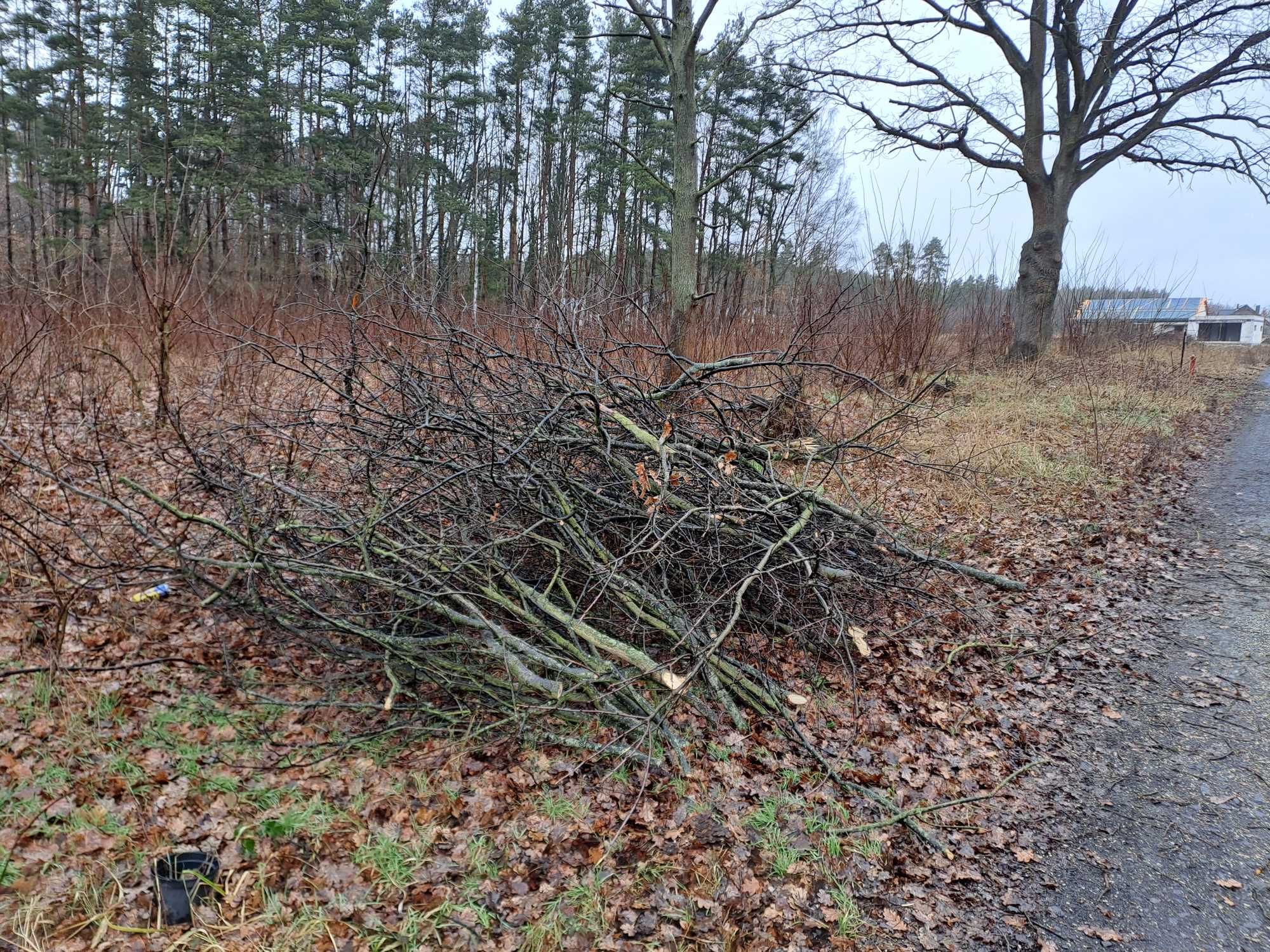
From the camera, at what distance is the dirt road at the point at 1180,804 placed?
2.47 m

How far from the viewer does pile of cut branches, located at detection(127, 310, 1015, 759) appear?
351cm

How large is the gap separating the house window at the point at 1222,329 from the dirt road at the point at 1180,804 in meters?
50.4

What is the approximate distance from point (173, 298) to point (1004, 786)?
22.5 feet

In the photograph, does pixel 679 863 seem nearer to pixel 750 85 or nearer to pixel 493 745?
pixel 493 745

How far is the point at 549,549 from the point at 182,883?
2.31 metres

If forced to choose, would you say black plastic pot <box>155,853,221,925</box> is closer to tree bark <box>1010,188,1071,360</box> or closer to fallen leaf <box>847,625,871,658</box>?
fallen leaf <box>847,625,871,658</box>

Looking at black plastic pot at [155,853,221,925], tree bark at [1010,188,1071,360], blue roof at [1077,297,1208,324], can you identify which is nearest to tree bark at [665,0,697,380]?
black plastic pot at [155,853,221,925]

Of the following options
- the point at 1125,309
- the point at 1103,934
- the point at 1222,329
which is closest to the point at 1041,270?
the point at 1125,309

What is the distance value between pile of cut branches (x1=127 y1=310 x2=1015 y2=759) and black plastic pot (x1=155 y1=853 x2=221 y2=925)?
983 mm

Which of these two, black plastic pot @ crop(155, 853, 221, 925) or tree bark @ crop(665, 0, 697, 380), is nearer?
black plastic pot @ crop(155, 853, 221, 925)

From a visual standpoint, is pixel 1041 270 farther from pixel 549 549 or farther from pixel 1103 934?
pixel 1103 934

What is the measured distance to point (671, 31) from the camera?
7.93m

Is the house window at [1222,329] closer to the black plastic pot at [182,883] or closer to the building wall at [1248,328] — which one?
the building wall at [1248,328]

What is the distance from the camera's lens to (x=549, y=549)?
4258 mm
